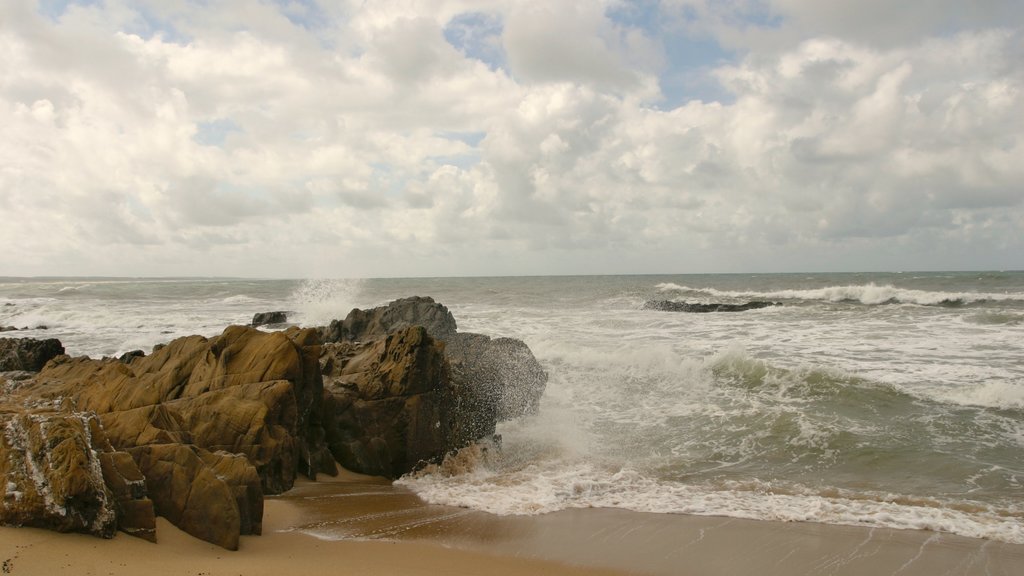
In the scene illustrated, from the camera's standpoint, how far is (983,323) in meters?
25.2

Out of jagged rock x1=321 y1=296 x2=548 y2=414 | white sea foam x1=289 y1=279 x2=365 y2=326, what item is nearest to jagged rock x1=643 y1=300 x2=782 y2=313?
white sea foam x1=289 y1=279 x2=365 y2=326

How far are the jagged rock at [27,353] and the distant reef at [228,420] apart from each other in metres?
0.59

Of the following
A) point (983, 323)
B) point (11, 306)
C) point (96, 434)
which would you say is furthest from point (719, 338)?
point (11, 306)

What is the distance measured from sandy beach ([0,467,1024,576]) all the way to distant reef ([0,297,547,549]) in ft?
0.93

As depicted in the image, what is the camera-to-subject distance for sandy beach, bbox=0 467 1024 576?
534 centimetres

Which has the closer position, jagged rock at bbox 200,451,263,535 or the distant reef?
the distant reef

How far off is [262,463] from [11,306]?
130 ft

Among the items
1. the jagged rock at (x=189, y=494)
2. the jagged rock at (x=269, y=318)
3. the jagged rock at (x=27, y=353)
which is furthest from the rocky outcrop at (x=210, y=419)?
the jagged rock at (x=269, y=318)

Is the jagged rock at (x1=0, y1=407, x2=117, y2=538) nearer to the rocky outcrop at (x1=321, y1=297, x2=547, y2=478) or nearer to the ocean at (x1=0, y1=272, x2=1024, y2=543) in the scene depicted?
the ocean at (x1=0, y1=272, x2=1024, y2=543)

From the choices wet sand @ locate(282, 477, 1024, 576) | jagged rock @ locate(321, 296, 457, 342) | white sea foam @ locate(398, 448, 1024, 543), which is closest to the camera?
wet sand @ locate(282, 477, 1024, 576)

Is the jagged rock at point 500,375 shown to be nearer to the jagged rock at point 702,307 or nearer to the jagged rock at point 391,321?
the jagged rock at point 391,321

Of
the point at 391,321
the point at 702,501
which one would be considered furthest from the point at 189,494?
the point at 391,321

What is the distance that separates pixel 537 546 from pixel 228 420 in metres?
3.89

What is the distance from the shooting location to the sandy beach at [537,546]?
17.5ft
